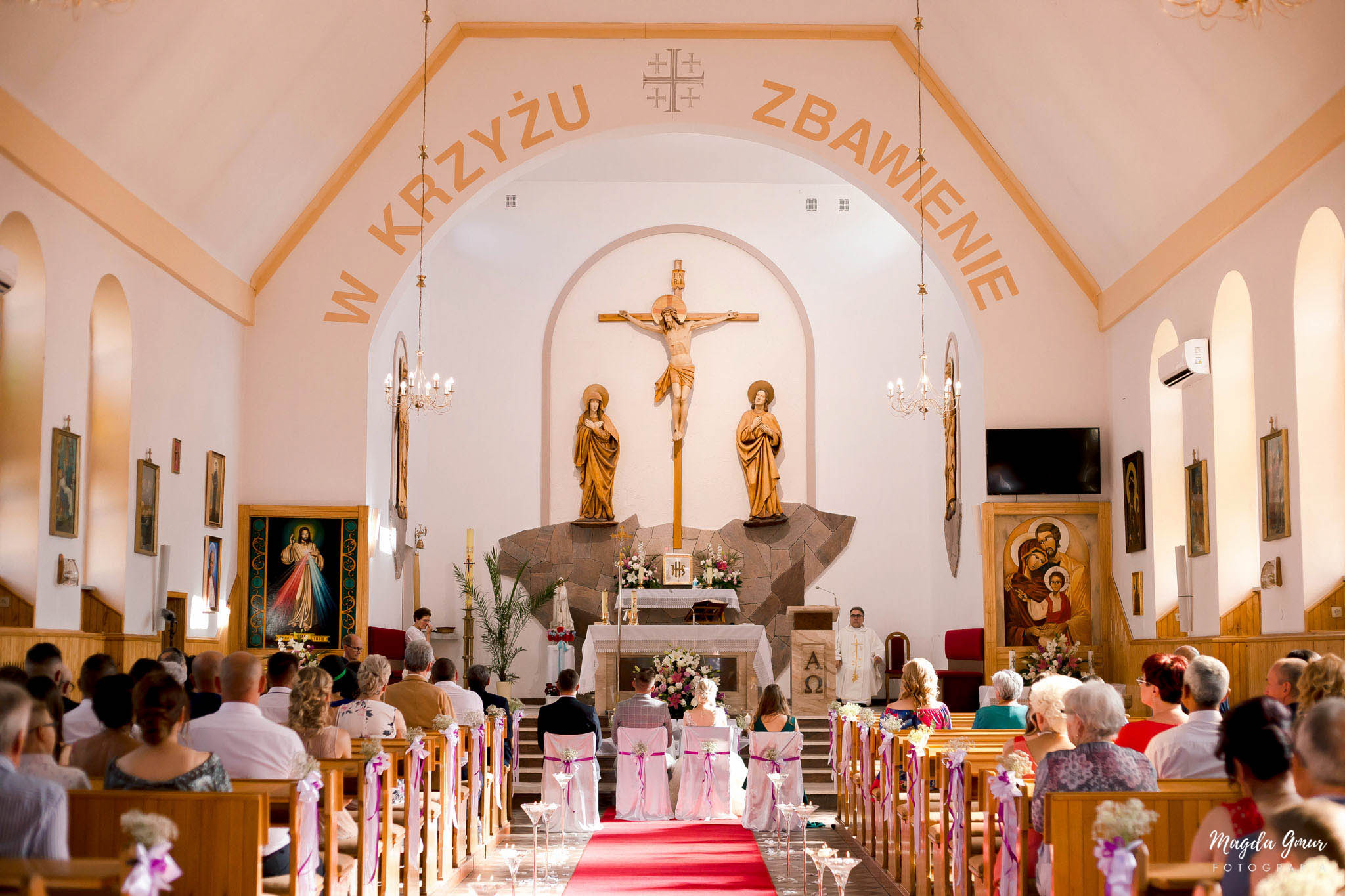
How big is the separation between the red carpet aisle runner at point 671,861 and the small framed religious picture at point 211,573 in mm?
3854

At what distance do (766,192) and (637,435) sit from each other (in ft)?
11.2

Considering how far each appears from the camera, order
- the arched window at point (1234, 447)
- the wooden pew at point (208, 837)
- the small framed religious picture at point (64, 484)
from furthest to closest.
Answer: the arched window at point (1234, 447) → the small framed religious picture at point (64, 484) → the wooden pew at point (208, 837)

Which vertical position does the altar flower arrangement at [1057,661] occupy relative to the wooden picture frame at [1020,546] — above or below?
below

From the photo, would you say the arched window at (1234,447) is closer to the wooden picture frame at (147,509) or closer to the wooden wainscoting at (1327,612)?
the wooden wainscoting at (1327,612)

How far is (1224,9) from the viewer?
8.01 metres

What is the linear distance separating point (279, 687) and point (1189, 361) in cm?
683

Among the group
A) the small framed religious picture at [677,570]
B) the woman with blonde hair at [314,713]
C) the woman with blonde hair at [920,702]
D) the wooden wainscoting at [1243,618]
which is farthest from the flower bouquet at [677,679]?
the woman with blonde hair at [314,713]

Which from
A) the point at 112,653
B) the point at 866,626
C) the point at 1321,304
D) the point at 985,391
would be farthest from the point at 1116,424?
the point at 112,653

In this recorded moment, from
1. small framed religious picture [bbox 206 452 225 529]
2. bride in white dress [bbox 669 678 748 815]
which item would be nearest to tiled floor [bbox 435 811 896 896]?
bride in white dress [bbox 669 678 748 815]

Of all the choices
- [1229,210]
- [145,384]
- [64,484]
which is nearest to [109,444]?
[145,384]

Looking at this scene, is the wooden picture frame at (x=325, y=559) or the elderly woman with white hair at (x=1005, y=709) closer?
the elderly woman with white hair at (x=1005, y=709)

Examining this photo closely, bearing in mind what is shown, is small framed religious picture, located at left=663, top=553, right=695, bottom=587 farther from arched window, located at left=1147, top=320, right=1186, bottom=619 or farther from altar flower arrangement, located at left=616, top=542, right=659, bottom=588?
arched window, located at left=1147, top=320, right=1186, bottom=619

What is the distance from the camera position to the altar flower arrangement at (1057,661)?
1123 centimetres

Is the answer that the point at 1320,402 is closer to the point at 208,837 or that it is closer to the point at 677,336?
the point at 208,837
